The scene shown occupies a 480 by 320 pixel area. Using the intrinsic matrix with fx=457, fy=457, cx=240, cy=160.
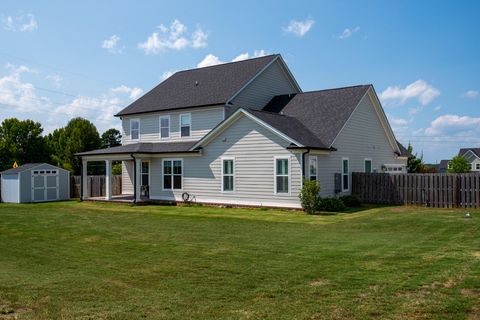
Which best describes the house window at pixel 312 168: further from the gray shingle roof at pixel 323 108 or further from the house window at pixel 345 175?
the house window at pixel 345 175

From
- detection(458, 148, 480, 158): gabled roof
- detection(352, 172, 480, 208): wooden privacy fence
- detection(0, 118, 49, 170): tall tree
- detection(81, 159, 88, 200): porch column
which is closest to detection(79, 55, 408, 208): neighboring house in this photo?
Answer: detection(81, 159, 88, 200): porch column

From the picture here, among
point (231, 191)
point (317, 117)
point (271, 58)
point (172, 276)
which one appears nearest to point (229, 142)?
point (231, 191)

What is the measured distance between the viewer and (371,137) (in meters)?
27.0

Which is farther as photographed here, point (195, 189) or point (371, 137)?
point (371, 137)

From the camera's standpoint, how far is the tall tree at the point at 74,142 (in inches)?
2101

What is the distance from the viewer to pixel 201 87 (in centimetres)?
3030

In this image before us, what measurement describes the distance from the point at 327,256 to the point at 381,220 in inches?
296

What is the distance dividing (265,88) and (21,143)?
3859cm

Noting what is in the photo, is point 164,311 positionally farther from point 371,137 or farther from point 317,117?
point 371,137

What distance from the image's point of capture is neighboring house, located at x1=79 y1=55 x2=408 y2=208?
2184 cm

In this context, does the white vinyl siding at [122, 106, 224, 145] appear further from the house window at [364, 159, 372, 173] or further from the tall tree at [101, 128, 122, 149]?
the tall tree at [101, 128, 122, 149]

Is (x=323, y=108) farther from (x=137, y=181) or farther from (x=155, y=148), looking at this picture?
(x=137, y=181)

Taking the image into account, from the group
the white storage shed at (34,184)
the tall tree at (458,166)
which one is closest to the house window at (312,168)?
the white storage shed at (34,184)

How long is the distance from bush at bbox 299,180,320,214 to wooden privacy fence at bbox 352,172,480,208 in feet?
16.8
